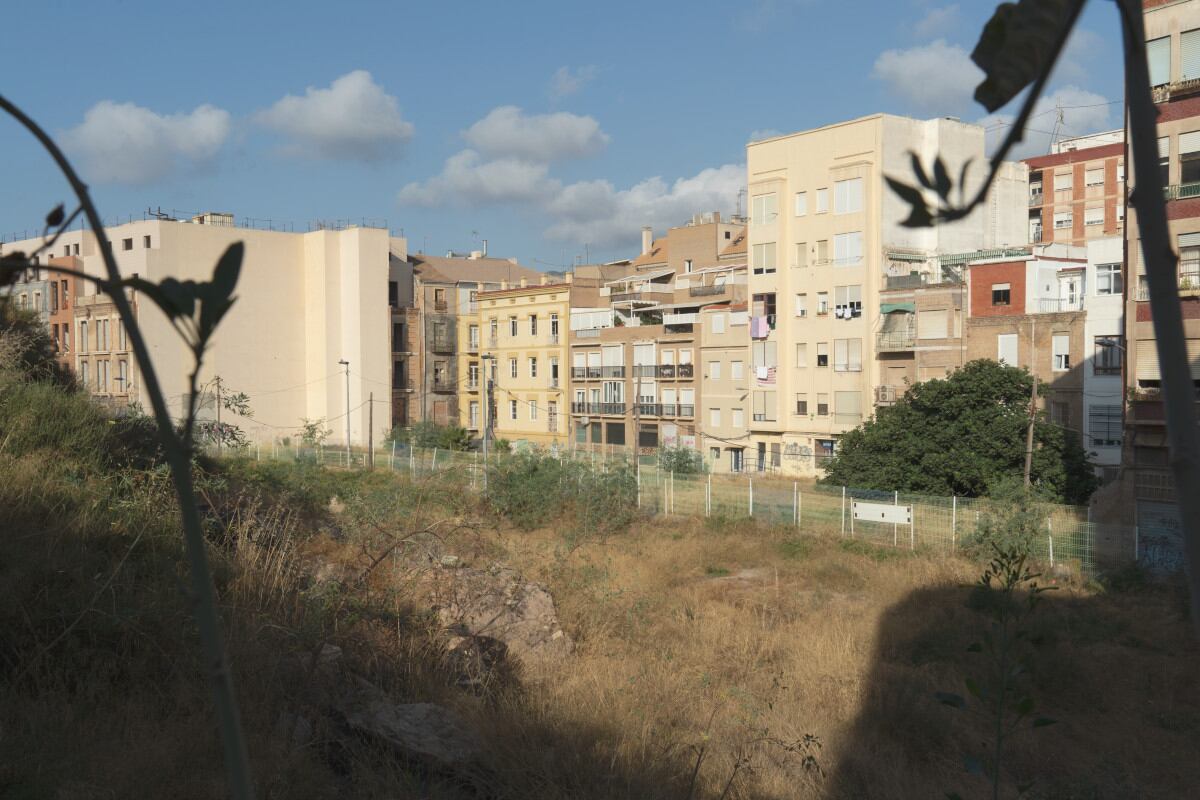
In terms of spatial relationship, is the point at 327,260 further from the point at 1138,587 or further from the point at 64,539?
the point at 64,539

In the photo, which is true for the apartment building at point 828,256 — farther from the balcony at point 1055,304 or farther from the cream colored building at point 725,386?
the balcony at point 1055,304

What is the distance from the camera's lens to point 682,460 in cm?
3794

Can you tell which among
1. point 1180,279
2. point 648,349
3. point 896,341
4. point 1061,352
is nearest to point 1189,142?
point 1180,279

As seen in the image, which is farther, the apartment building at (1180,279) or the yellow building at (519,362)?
the yellow building at (519,362)

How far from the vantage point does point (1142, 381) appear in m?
22.1

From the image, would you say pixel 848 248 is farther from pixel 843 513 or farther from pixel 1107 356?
pixel 843 513

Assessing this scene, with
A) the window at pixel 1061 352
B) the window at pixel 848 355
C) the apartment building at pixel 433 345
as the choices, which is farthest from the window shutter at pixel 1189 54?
the apartment building at pixel 433 345

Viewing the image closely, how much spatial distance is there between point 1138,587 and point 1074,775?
9.46 meters

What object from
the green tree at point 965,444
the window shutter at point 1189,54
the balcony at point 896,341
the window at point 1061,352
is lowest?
the green tree at point 965,444

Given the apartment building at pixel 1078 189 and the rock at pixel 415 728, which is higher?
the apartment building at pixel 1078 189

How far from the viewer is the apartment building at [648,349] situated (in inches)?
1809

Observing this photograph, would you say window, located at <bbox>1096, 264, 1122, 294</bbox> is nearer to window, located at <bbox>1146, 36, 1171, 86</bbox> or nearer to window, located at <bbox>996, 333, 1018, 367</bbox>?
window, located at <bbox>996, 333, 1018, 367</bbox>

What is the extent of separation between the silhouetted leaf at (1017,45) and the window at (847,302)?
38826 millimetres

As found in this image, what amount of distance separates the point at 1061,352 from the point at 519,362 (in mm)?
28097
